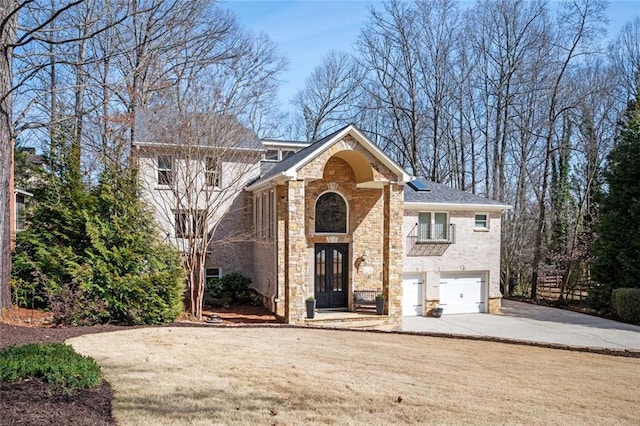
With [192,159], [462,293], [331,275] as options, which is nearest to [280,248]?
[331,275]

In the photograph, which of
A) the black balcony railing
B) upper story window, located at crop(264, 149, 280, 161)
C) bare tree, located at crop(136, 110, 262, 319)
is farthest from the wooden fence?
bare tree, located at crop(136, 110, 262, 319)

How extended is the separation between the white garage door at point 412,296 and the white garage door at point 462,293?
3.76 ft

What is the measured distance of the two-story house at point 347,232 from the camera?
51.7 feet

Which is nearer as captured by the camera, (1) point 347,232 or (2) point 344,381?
(2) point 344,381

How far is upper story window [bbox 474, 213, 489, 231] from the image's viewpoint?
21.1m

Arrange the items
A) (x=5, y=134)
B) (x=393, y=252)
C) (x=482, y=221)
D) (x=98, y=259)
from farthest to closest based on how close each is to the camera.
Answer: (x=482, y=221)
(x=393, y=252)
(x=98, y=259)
(x=5, y=134)

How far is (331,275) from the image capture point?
58.9ft

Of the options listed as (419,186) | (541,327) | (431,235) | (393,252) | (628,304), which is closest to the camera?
(393,252)

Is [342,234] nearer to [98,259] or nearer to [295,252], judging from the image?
[295,252]

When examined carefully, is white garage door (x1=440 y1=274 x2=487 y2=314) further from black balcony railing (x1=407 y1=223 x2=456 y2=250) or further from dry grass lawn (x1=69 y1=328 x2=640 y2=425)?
dry grass lawn (x1=69 y1=328 x2=640 y2=425)

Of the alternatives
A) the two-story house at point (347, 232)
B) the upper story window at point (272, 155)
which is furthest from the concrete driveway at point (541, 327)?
the upper story window at point (272, 155)

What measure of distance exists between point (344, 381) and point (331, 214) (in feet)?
35.4

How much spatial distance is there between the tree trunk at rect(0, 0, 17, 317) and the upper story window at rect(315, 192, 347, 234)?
32.4ft

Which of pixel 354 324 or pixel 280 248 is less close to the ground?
pixel 280 248
